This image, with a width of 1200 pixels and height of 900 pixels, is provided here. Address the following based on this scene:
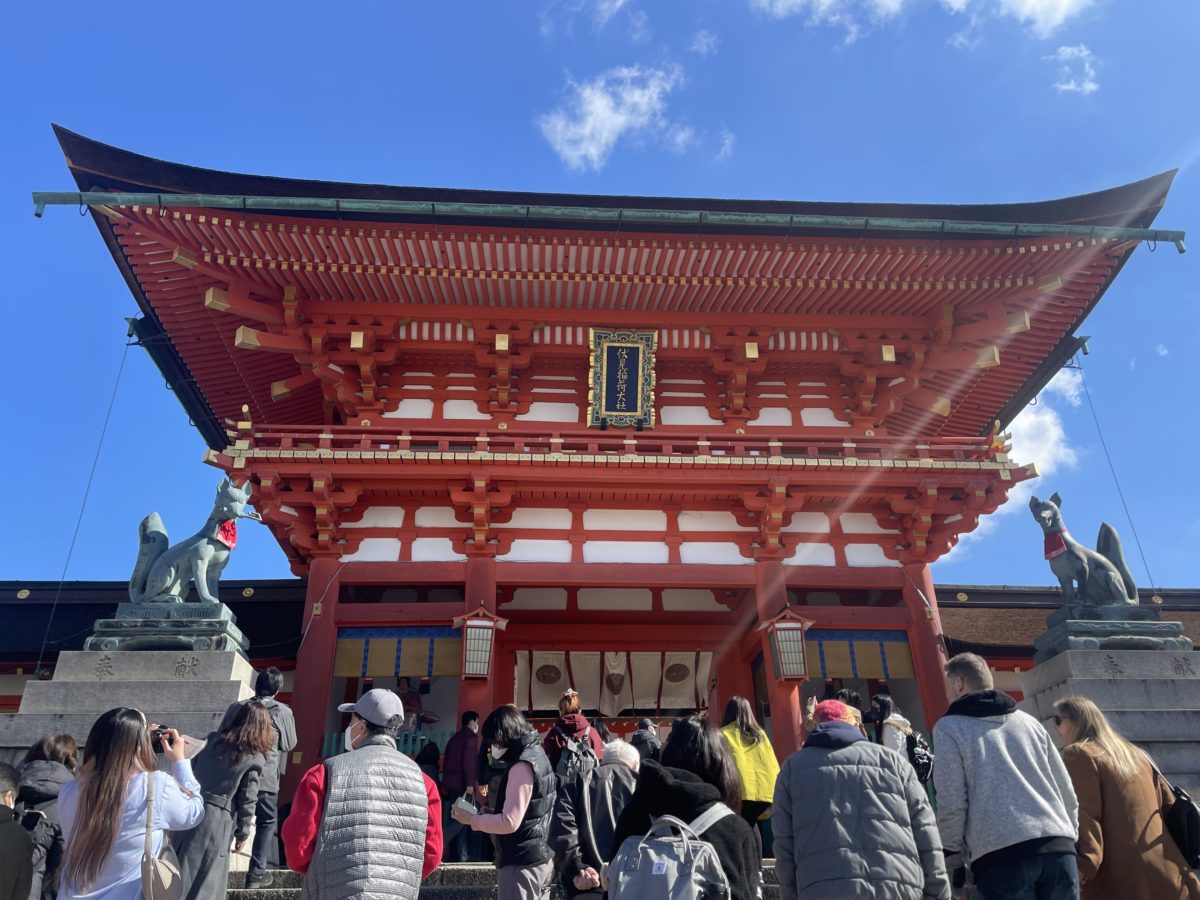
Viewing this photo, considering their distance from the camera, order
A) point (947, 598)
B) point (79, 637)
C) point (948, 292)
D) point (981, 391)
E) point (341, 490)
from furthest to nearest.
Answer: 1. point (947, 598)
2. point (981, 391)
3. point (79, 637)
4. point (948, 292)
5. point (341, 490)

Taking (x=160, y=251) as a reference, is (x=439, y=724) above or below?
below

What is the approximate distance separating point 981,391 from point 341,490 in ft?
37.2

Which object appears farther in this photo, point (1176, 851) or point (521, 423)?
point (521, 423)

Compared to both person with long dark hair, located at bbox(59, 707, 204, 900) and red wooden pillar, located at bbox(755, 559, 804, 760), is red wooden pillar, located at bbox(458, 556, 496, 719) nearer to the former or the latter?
red wooden pillar, located at bbox(755, 559, 804, 760)

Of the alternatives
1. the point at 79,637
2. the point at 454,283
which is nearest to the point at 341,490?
the point at 454,283

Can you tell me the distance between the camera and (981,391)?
15703mm

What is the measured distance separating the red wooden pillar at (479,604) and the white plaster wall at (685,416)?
378 cm

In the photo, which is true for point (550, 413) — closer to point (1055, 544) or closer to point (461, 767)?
point (461, 767)

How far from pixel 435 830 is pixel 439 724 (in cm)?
1020

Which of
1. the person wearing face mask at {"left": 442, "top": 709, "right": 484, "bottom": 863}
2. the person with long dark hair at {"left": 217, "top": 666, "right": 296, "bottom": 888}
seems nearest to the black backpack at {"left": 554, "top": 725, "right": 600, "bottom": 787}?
the person with long dark hair at {"left": 217, "top": 666, "right": 296, "bottom": 888}

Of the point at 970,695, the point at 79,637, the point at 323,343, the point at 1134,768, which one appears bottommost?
the point at 1134,768

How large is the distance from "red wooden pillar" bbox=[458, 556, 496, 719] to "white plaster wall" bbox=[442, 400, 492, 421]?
8.26 ft

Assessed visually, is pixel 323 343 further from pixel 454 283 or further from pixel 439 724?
pixel 439 724

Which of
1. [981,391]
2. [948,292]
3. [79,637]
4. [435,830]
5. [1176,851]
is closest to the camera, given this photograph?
[435,830]
